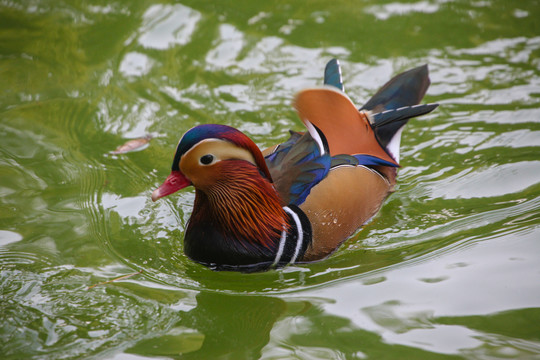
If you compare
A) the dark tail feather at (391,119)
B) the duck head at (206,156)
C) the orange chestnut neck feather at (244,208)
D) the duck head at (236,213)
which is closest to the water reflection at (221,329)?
the duck head at (236,213)

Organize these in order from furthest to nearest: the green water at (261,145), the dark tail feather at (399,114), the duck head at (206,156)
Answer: the dark tail feather at (399,114) → the duck head at (206,156) → the green water at (261,145)

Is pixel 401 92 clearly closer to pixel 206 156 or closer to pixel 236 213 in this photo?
pixel 236 213

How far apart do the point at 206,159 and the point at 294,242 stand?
2.71ft

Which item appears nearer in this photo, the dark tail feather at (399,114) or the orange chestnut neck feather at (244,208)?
the orange chestnut neck feather at (244,208)

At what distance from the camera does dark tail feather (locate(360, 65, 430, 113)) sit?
4.83 meters

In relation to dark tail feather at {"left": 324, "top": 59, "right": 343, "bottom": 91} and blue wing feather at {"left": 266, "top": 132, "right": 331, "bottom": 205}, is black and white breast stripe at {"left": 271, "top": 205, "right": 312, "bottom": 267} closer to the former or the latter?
blue wing feather at {"left": 266, "top": 132, "right": 331, "bottom": 205}

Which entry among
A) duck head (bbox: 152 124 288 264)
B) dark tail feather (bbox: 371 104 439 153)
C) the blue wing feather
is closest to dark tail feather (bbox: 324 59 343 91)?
dark tail feather (bbox: 371 104 439 153)

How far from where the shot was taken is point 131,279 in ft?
11.9

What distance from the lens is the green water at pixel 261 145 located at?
10.4 feet

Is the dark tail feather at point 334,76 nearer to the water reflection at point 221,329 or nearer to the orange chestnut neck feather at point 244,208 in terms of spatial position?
the orange chestnut neck feather at point 244,208

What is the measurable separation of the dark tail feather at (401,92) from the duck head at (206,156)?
1568 mm

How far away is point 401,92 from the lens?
4.87m

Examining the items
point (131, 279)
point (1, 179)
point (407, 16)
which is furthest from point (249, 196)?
point (407, 16)

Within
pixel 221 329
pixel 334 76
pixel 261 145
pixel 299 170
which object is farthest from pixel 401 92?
pixel 221 329
